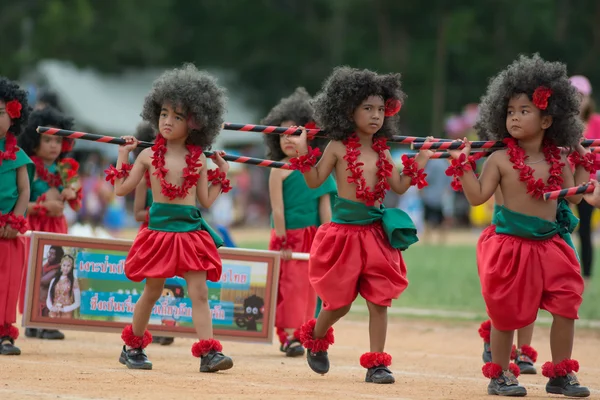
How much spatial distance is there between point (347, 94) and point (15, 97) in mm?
2565

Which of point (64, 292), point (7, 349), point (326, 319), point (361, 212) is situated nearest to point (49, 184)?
point (64, 292)

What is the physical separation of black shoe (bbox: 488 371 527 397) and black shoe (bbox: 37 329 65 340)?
13.8 feet

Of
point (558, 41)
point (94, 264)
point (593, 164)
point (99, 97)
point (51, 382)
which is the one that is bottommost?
point (51, 382)

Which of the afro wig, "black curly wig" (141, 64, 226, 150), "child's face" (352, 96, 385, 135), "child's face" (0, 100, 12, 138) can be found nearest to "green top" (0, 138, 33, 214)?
"child's face" (0, 100, 12, 138)

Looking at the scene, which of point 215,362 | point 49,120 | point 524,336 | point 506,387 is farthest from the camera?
point 49,120

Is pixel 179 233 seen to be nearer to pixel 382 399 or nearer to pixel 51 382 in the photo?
pixel 51 382

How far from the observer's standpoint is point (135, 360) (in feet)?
25.6

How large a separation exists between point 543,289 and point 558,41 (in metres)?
37.1

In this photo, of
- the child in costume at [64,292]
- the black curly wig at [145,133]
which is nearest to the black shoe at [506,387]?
the child in costume at [64,292]

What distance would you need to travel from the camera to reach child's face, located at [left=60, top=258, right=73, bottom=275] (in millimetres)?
9148

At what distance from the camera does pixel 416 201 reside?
32562mm

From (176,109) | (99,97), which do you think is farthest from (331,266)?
(99,97)

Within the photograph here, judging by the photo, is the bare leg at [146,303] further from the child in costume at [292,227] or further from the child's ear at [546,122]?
the child's ear at [546,122]

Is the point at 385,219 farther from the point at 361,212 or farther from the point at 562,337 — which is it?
the point at 562,337
